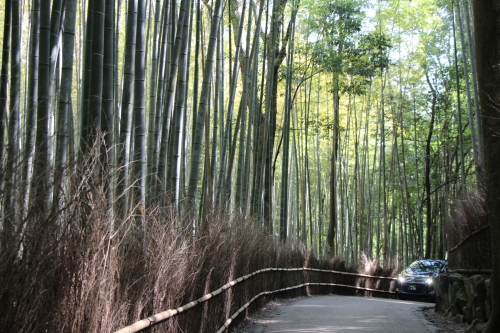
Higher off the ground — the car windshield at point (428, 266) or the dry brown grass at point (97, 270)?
the dry brown grass at point (97, 270)

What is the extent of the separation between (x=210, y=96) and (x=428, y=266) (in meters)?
7.06

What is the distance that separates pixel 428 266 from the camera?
48.7ft

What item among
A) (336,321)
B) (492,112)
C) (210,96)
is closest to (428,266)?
(210,96)

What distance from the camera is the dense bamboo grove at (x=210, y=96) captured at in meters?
3.61

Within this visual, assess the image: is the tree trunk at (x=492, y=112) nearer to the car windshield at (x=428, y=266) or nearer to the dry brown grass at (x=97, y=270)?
the dry brown grass at (x=97, y=270)

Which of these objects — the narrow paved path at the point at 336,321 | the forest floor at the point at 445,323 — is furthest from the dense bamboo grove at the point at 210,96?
the forest floor at the point at 445,323

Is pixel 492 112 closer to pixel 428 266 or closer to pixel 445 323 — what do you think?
pixel 445 323

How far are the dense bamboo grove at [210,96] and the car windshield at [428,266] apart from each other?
1521 millimetres

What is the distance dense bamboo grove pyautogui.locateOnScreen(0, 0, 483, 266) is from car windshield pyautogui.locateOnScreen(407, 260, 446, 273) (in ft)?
4.99

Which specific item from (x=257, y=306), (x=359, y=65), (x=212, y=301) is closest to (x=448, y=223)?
(x=257, y=306)

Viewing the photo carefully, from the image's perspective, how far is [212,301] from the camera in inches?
193

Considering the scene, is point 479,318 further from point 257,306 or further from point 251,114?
point 251,114

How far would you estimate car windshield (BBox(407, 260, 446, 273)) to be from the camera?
1466 cm

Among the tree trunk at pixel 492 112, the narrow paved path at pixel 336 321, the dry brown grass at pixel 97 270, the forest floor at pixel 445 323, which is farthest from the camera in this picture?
the forest floor at pixel 445 323
